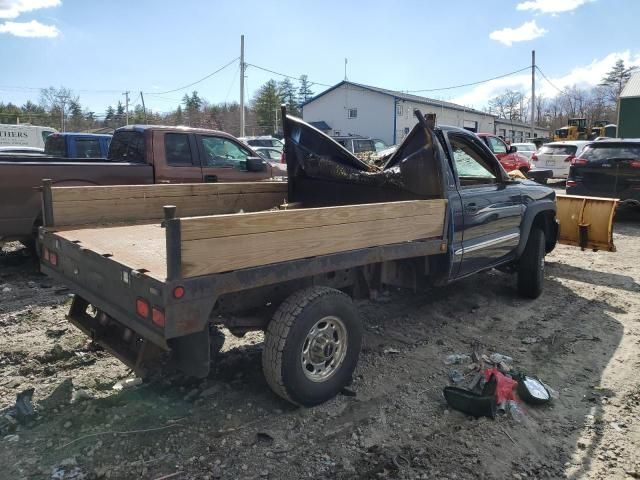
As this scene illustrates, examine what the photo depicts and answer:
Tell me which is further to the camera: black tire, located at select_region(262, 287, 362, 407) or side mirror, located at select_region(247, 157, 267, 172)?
side mirror, located at select_region(247, 157, 267, 172)

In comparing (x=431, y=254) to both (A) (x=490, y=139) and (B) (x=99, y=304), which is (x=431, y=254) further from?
(A) (x=490, y=139)

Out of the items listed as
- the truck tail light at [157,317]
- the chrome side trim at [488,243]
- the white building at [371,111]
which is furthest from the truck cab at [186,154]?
the white building at [371,111]

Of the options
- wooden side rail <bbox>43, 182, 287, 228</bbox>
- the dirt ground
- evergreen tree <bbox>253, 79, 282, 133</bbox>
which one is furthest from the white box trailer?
evergreen tree <bbox>253, 79, 282, 133</bbox>

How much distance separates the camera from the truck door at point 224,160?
782cm

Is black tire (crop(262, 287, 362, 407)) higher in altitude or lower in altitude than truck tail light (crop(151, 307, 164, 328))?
lower

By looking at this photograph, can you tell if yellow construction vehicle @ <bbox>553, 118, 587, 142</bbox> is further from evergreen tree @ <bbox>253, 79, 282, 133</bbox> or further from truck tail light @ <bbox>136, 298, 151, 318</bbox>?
truck tail light @ <bbox>136, 298, 151, 318</bbox>

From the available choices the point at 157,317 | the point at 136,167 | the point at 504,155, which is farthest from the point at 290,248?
the point at 504,155

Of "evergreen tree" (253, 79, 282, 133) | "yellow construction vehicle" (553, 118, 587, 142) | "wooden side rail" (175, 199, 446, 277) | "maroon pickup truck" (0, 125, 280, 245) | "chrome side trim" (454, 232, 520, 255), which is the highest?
"evergreen tree" (253, 79, 282, 133)

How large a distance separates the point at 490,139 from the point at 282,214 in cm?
1604

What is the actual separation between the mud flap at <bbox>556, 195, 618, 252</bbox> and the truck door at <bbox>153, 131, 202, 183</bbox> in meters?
5.20

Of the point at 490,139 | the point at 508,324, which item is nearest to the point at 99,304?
the point at 508,324

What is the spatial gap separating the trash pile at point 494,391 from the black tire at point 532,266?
2.02 m

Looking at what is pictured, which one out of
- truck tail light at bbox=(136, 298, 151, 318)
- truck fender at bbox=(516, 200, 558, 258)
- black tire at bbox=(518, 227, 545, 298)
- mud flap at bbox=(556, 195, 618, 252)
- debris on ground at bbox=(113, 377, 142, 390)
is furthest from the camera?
mud flap at bbox=(556, 195, 618, 252)

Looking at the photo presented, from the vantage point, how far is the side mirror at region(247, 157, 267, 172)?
8047mm
